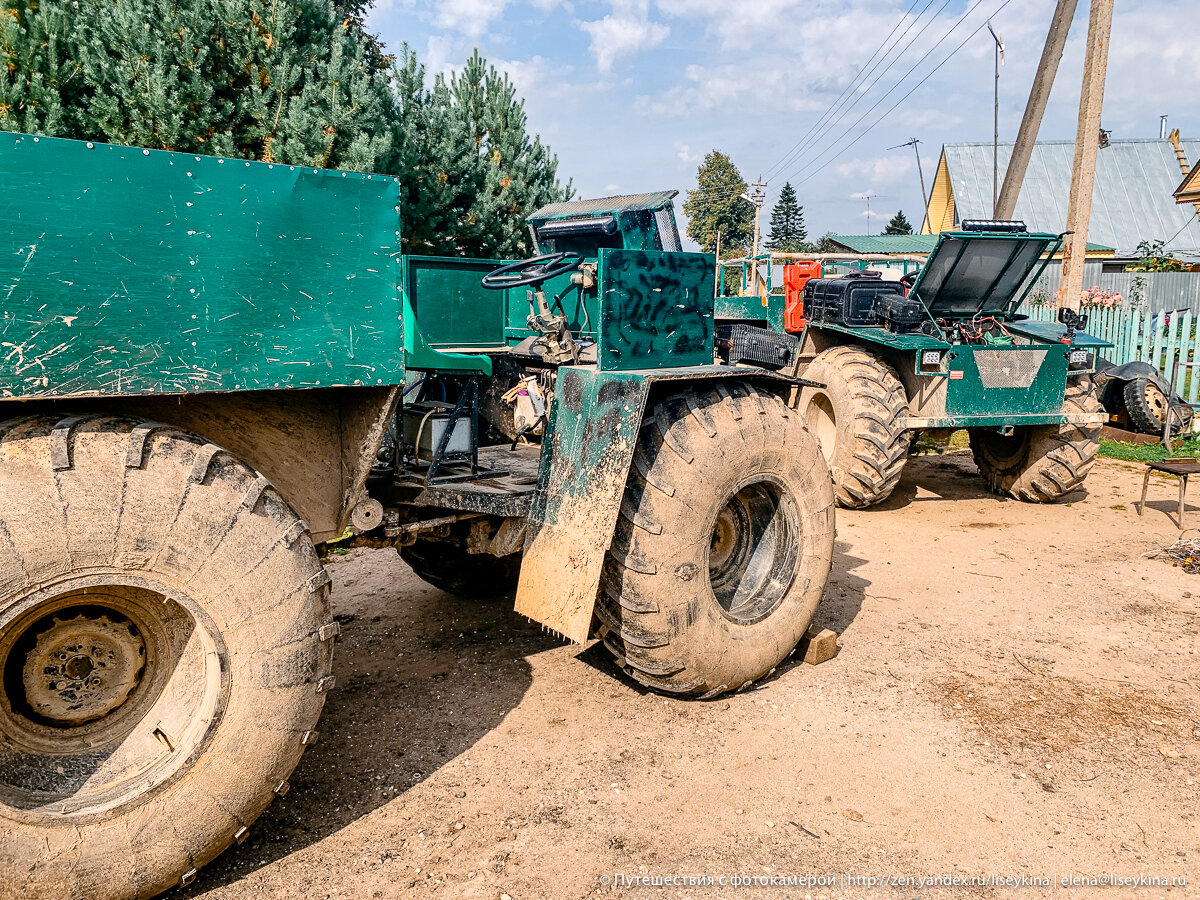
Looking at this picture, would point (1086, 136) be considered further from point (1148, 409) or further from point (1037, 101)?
point (1148, 409)

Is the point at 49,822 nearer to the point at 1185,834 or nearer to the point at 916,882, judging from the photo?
the point at 916,882

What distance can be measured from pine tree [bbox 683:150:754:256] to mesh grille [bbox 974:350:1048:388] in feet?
154

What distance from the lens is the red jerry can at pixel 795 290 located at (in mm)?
8945

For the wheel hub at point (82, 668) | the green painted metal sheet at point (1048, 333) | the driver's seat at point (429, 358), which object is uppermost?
the driver's seat at point (429, 358)

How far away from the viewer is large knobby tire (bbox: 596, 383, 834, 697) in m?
3.29

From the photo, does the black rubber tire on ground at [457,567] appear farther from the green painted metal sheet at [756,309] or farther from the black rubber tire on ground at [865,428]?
the green painted metal sheet at [756,309]

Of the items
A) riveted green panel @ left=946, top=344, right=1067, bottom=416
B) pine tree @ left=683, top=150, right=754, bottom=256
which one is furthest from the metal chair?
pine tree @ left=683, top=150, right=754, bottom=256

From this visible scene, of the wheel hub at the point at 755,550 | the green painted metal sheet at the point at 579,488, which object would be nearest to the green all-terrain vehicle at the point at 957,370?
the wheel hub at the point at 755,550

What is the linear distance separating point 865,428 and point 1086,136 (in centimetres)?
679

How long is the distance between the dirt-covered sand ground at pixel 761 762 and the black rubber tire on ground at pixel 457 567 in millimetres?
125

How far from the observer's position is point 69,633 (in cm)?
234

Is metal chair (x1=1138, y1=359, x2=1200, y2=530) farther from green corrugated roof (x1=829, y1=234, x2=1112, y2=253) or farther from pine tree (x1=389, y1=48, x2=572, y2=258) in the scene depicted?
green corrugated roof (x1=829, y1=234, x2=1112, y2=253)

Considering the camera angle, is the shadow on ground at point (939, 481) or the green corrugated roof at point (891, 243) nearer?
the shadow on ground at point (939, 481)

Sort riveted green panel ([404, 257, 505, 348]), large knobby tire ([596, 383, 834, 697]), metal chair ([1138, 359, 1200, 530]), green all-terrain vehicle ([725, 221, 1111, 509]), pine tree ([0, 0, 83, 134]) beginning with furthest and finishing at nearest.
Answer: green all-terrain vehicle ([725, 221, 1111, 509]) → metal chair ([1138, 359, 1200, 530]) → pine tree ([0, 0, 83, 134]) → riveted green panel ([404, 257, 505, 348]) → large knobby tire ([596, 383, 834, 697])
